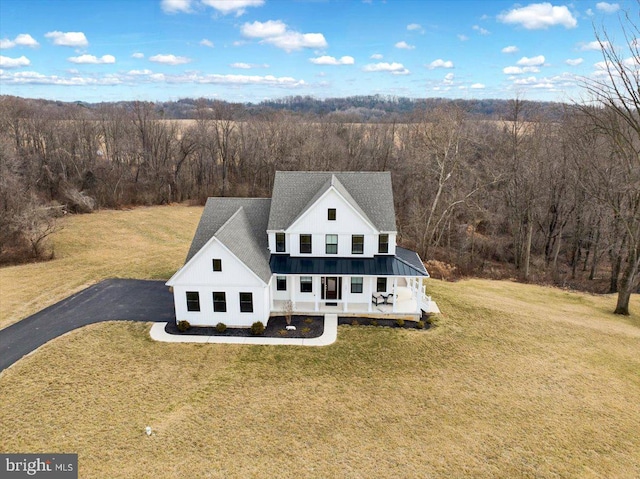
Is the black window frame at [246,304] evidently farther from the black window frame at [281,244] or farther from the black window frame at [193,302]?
the black window frame at [281,244]

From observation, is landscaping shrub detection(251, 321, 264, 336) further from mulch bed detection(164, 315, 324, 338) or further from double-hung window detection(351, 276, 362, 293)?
double-hung window detection(351, 276, 362, 293)

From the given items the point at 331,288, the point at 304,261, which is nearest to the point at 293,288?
the point at 304,261

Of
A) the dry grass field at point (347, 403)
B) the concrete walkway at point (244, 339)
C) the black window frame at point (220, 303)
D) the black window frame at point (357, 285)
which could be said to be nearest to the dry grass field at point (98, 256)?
the dry grass field at point (347, 403)

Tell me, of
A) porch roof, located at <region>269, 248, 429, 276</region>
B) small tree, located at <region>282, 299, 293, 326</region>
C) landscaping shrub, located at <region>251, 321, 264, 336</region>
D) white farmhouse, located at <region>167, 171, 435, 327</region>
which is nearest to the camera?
landscaping shrub, located at <region>251, 321, 264, 336</region>

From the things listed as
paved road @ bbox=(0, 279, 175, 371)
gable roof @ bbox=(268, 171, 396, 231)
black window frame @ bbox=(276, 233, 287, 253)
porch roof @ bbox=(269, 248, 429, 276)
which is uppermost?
gable roof @ bbox=(268, 171, 396, 231)

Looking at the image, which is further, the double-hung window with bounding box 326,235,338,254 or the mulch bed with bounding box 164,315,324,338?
the double-hung window with bounding box 326,235,338,254


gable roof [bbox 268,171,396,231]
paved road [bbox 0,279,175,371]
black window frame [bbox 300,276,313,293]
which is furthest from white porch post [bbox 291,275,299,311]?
paved road [bbox 0,279,175,371]

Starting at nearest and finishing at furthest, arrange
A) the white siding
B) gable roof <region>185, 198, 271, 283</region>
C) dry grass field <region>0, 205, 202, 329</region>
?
the white siding < gable roof <region>185, 198, 271, 283</region> < dry grass field <region>0, 205, 202, 329</region>

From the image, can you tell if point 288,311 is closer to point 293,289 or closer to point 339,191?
point 293,289
